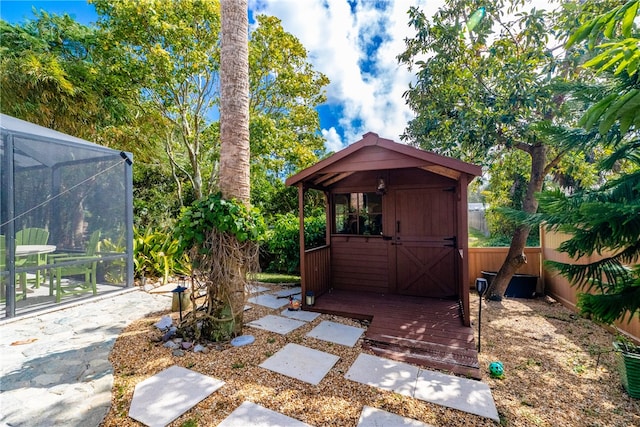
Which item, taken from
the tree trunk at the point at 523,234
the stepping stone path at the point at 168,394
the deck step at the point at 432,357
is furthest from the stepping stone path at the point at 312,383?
the tree trunk at the point at 523,234

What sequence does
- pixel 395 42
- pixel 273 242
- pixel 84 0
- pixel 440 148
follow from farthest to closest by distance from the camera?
pixel 273 242 < pixel 84 0 < pixel 395 42 < pixel 440 148

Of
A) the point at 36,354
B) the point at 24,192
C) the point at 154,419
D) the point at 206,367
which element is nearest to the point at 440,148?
the point at 206,367

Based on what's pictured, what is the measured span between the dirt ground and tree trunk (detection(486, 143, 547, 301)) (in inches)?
57.1

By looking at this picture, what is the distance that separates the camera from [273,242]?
6.71 m

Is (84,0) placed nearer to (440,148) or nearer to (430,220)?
(440,148)

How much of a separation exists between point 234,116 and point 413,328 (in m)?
3.67

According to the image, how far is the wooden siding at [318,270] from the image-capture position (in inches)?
179

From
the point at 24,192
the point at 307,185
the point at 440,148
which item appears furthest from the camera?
the point at 440,148

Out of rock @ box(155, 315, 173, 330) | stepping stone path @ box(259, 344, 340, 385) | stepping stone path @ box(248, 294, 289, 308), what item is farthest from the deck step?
rock @ box(155, 315, 173, 330)

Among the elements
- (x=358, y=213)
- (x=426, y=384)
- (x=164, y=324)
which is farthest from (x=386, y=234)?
(x=164, y=324)

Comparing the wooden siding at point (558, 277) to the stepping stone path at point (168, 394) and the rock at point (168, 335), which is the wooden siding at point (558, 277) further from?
the rock at point (168, 335)

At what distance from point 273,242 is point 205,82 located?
5.47 meters

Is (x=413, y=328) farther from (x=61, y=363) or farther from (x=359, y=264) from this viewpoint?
(x=61, y=363)

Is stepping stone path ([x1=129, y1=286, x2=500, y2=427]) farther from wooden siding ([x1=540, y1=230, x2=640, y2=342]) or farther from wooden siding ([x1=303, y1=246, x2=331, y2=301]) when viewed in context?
wooden siding ([x1=540, y1=230, x2=640, y2=342])
